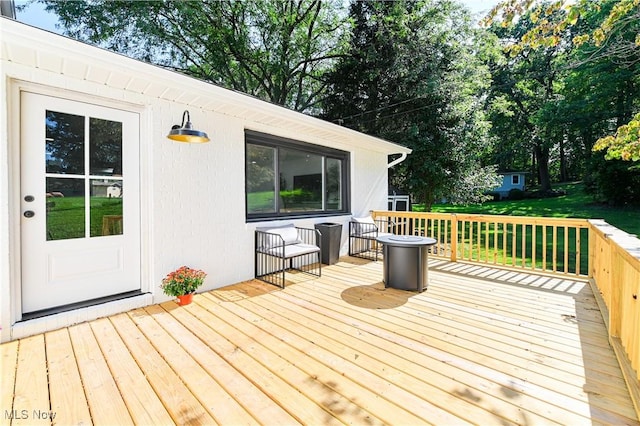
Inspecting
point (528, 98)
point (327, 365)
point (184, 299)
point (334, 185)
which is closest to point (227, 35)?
point (334, 185)

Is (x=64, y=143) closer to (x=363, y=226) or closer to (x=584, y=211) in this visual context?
(x=363, y=226)

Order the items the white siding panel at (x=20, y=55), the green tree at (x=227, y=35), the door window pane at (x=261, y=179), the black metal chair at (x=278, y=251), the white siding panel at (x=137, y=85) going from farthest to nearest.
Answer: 1. the green tree at (x=227, y=35)
2. the door window pane at (x=261, y=179)
3. the black metal chair at (x=278, y=251)
4. the white siding panel at (x=137, y=85)
5. the white siding panel at (x=20, y=55)

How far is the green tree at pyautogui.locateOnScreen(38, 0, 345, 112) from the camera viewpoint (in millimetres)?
9094

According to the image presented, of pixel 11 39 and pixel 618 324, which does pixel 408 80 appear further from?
pixel 11 39

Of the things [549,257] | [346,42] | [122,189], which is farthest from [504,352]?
[346,42]

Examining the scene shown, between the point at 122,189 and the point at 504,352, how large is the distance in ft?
12.9

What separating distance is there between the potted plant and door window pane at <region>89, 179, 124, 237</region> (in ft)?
2.37

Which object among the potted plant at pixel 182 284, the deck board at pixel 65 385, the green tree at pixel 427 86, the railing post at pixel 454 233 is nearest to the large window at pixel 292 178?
the potted plant at pixel 182 284

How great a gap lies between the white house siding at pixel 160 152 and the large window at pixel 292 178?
21 centimetres

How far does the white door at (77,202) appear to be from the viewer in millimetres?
2623

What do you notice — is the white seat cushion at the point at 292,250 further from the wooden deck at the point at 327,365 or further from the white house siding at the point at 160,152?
the wooden deck at the point at 327,365

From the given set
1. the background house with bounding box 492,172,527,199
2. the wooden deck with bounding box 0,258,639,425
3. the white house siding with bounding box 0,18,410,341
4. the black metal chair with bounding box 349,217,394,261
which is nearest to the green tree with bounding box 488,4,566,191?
the background house with bounding box 492,172,527,199

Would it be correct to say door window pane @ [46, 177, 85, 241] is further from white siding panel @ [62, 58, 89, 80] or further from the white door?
white siding panel @ [62, 58, 89, 80]

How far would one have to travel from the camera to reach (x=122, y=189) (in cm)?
316
